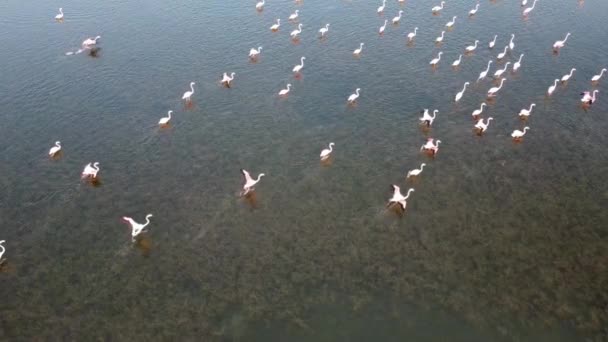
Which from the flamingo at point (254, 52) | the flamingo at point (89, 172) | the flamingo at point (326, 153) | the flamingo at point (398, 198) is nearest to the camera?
the flamingo at point (398, 198)

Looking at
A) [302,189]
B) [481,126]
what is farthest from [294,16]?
[302,189]

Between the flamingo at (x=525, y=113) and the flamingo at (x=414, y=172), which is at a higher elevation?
the flamingo at (x=414, y=172)

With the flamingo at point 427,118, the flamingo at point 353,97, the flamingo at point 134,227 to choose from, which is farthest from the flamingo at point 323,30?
the flamingo at point 134,227

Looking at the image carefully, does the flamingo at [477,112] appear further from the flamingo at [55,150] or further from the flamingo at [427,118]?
the flamingo at [55,150]

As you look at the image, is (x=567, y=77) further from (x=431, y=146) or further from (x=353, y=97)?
(x=353, y=97)

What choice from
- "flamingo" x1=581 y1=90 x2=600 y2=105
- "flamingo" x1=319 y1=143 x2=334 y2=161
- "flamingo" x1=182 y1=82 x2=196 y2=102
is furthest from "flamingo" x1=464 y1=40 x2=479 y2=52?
"flamingo" x1=182 y1=82 x2=196 y2=102

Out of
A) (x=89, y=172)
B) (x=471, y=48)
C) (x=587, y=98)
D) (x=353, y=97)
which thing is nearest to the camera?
(x=89, y=172)

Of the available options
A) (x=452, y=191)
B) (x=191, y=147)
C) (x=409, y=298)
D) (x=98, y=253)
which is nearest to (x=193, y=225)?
(x=98, y=253)

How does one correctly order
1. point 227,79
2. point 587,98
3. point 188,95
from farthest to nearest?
point 227,79 → point 188,95 → point 587,98
